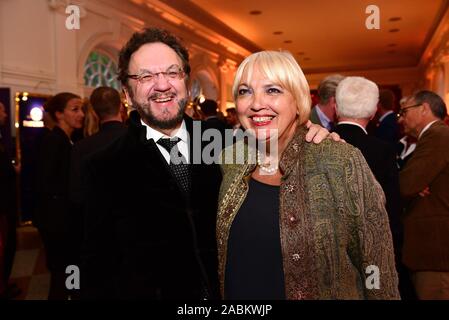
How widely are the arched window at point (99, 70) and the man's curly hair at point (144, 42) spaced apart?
A: 16.8 ft

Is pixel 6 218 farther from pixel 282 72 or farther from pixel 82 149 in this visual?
pixel 282 72

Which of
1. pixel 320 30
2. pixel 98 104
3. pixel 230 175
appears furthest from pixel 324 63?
pixel 230 175

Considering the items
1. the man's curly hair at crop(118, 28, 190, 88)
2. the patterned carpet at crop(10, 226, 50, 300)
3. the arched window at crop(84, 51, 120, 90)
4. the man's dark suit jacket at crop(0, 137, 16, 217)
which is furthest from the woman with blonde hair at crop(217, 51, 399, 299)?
the arched window at crop(84, 51, 120, 90)

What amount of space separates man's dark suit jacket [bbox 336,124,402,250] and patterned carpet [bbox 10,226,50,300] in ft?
9.97

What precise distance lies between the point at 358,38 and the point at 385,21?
5.63 ft

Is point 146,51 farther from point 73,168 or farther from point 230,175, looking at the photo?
point 73,168

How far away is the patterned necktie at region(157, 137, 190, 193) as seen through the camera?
5.00 ft

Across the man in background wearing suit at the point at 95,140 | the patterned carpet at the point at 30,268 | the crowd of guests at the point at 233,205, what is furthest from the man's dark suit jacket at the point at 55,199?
the crowd of guests at the point at 233,205

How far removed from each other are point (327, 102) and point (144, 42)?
7.25 feet

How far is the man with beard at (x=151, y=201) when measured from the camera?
1389 mm

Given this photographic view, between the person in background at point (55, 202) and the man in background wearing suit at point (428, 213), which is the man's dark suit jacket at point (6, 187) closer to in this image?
the person in background at point (55, 202)

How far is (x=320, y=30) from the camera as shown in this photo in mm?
10547

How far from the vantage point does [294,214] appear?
1.43 metres

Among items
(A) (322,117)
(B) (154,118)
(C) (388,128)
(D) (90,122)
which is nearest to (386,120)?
(C) (388,128)
